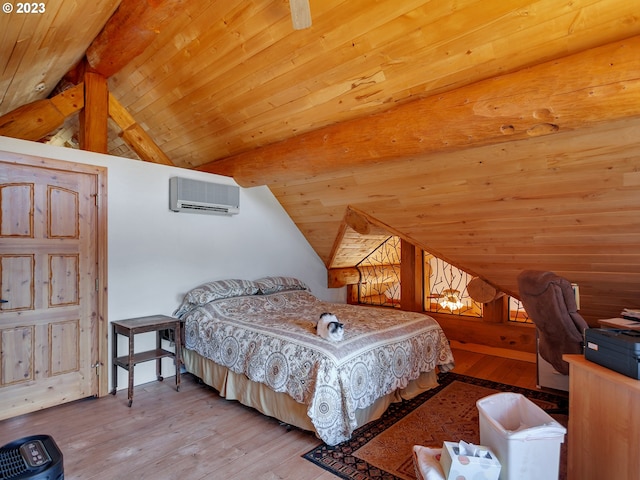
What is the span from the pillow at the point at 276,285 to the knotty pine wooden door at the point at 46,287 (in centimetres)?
164

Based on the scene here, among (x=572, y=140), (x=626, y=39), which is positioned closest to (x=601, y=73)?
(x=626, y=39)

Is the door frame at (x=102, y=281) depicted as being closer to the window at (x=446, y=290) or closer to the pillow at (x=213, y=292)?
the pillow at (x=213, y=292)

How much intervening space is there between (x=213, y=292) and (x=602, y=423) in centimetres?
318

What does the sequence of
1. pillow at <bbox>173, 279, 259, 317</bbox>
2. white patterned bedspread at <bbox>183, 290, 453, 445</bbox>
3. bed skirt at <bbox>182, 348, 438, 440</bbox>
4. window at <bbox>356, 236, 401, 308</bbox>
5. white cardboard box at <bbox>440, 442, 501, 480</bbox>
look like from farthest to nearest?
1. window at <bbox>356, 236, 401, 308</bbox>
2. pillow at <bbox>173, 279, 259, 317</bbox>
3. bed skirt at <bbox>182, 348, 438, 440</bbox>
4. white patterned bedspread at <bbox>183, 290, 453, 445</bbox>
5. white cardboard box at <bbox>440, 442, 501, 480</bbox>

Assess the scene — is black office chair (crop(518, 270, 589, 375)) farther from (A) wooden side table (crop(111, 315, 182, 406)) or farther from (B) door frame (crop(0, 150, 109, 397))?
(B) door frame (crop(0, 150, 109, 397))

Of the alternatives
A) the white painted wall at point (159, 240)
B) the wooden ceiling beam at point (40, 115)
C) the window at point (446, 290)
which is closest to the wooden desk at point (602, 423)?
the white painted wall at point (159, 240)

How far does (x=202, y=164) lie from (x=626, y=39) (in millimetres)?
4179

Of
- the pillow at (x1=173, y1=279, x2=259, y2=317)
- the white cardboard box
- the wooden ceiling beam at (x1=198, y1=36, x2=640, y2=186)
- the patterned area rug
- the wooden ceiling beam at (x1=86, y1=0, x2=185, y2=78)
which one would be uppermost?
the wooden ceiling beam at (x1=86, y1=0, x2=185, y2=78)

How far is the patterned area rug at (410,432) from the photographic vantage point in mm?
2178

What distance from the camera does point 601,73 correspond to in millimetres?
1867

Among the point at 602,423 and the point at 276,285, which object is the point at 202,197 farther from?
the point at 602,423

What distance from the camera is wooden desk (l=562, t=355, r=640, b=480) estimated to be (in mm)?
1399

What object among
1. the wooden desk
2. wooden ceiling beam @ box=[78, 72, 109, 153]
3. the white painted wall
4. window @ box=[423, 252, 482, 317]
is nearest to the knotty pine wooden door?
the white painted wall

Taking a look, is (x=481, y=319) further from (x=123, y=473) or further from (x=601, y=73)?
(x=123, y=473)
